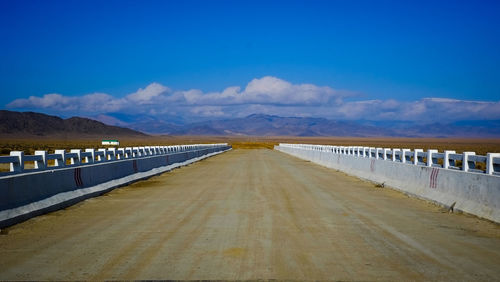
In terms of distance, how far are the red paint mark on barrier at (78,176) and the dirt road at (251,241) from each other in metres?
0.89

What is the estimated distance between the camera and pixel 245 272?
23.5ft

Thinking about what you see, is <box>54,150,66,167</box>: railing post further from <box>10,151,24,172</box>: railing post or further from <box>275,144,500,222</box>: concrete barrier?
<box>275,144,500,222</box>: concrete barrier

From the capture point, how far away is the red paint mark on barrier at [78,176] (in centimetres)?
1545

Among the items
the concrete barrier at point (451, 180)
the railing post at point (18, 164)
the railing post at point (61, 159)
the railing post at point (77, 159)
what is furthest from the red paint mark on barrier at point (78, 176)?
the concrete barrier at point (451, 180)

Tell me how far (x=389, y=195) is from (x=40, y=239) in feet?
36.7

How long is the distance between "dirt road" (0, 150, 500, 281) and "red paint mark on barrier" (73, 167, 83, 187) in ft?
2.92

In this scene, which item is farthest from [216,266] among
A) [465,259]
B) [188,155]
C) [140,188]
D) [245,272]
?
[188,155]

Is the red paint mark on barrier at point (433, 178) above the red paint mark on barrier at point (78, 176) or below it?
below

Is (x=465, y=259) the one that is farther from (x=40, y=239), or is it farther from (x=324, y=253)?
(x=40, y=239)

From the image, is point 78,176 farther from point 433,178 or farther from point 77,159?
point 433,178

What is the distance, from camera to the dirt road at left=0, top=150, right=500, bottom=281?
7.27 meters

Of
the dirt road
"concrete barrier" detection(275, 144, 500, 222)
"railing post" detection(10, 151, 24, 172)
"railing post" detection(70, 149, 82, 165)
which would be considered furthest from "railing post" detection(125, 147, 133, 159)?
"railing post" detection(10, 151, 24, 172)

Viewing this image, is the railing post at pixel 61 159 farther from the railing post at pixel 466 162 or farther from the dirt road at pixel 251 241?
the railing post at pixel 466 162

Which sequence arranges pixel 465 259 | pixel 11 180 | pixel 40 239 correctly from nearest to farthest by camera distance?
pixel 465 259 → pixel 40 239 → pixel 11 180
